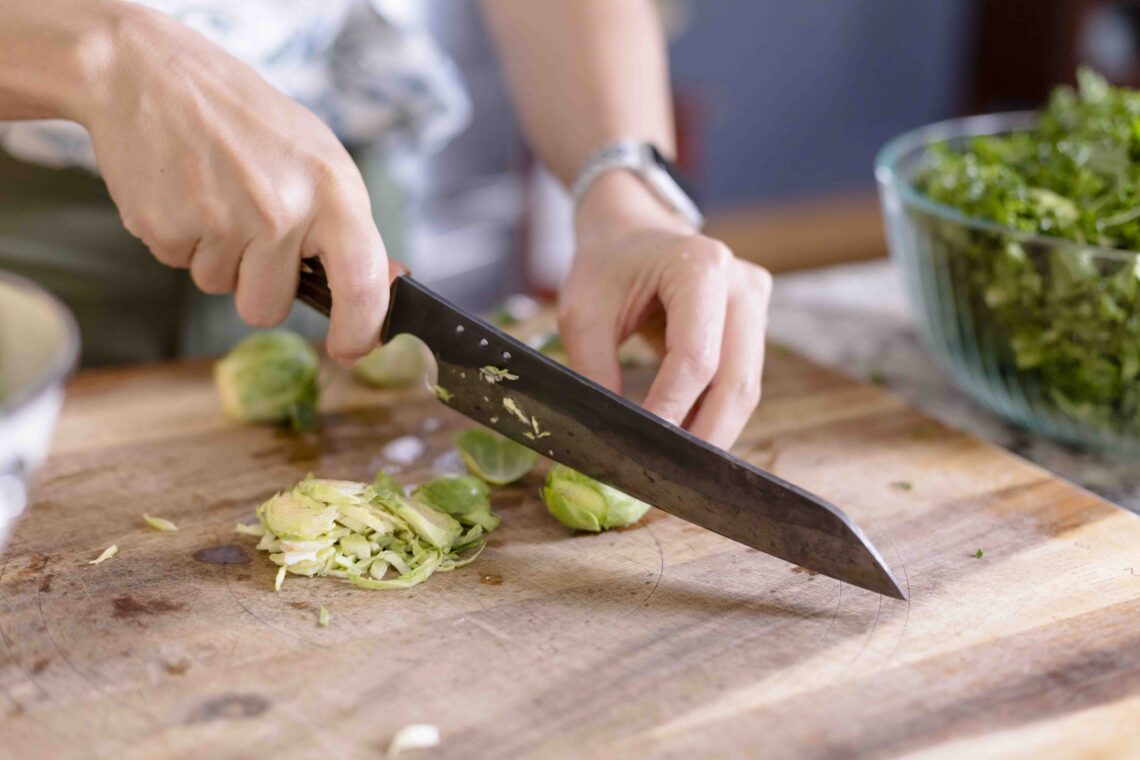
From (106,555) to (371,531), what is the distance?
32cm

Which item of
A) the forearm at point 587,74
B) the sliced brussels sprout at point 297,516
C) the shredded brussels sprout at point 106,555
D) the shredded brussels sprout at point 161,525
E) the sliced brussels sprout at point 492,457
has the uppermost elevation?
the forearm at point 587,74

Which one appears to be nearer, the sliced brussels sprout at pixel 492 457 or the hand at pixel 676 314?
the hand at pixel 676 314

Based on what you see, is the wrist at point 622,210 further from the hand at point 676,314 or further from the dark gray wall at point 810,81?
the dark gray wall at point 810,81

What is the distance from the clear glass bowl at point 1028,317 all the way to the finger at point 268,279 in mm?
943

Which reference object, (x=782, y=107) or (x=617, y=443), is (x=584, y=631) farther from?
(x=782, y=107)

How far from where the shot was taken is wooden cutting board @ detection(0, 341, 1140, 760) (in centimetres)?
100

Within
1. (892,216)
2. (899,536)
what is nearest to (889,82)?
(892,216)

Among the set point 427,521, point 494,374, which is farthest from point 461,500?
point 494,374

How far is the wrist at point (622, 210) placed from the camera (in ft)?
5.36

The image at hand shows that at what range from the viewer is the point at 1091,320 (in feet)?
4.70

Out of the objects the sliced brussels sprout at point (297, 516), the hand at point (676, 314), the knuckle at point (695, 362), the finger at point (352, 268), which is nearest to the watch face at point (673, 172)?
the hand at point (676, 314)

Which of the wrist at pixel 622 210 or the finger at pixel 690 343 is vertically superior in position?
the wrist at pixel 622 210

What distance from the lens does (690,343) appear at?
4.50ft

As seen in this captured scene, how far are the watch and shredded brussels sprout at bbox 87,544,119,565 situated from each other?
2.92 feet
